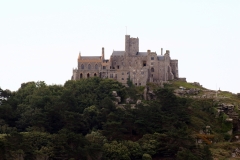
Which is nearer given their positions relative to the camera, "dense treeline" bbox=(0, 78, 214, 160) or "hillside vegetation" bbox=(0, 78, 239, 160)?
"dense treeline" bbox=(0, 78, 214, 160)

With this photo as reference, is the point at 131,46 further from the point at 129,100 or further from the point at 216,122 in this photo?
the point at 216,122

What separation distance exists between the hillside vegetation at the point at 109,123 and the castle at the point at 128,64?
3.46 metres

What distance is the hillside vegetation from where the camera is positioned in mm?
115500

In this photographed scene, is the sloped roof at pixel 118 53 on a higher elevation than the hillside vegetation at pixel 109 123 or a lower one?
higher

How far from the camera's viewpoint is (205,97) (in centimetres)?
14838

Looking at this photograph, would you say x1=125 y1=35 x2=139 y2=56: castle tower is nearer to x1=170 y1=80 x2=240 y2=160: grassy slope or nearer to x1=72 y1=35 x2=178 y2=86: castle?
x1=72 y1=35 x2=178 y2=86: castle

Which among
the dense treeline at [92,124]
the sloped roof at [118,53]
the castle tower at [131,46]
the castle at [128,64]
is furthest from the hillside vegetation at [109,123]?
the castle tower at [131,46]

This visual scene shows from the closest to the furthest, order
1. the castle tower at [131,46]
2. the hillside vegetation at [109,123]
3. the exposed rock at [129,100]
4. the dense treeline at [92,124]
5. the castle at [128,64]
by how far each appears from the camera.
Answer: the dense treeline at [92,124], the hillside vegetation at [109,123], the exposed rock at [129,100], the castle at [128,64], the castle tower at [131,46]

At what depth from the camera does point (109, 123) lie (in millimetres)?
126750

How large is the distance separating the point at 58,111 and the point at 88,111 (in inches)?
262

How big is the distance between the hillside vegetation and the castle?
3.46 meters

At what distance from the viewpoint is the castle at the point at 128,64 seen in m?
151

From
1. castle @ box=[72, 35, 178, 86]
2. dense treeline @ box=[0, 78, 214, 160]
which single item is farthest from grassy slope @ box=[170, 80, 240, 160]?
castle @ box=[72, 35, 178, 86]

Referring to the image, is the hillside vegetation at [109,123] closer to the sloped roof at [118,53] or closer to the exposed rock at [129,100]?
the exposed rock at [129,100]
